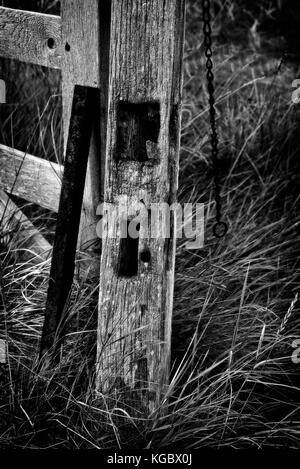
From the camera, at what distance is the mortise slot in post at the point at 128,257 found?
6.30ft

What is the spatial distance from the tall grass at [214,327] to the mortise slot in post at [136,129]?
607mm

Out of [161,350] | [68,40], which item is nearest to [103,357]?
[161,350]

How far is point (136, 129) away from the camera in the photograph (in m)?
1.81

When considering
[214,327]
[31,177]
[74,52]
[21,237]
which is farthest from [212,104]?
[21,237]

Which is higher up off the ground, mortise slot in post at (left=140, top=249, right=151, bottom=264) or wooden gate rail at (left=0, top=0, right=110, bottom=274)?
wooden gate rail at (left=0, top=0, right=110, bottom=274)

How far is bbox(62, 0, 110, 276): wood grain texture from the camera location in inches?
76.5

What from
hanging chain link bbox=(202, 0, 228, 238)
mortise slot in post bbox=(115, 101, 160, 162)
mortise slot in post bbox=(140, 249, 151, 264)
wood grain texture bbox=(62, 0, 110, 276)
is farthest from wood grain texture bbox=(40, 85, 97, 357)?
hanging chain link bbox=(202, 0, 228, 238)

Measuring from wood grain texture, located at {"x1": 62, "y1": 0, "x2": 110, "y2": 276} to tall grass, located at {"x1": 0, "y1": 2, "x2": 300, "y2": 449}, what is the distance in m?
0.52

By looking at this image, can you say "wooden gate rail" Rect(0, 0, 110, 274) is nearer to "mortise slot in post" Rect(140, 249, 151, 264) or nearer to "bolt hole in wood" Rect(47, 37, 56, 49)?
"bolt hole in wood" Rect(47, 37, 56, 49)

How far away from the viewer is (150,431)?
188 cm

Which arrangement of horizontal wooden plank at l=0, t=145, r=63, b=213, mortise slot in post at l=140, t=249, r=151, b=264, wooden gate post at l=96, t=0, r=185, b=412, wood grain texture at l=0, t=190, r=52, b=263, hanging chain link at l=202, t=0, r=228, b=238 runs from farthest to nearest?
wood grain texture at l=0, t=190, r=52, b=263 < horizontal wooden plank at l=0, t=145, r=63, b=213 < hanging chain link at l=202, t=0, r=228, b=238 < mortise slot in post at l=140, t=249, r=151, b=264 < wooden gate post at l=96, t=0, r=185, b=412

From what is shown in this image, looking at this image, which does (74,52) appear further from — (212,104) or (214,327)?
(214,327)

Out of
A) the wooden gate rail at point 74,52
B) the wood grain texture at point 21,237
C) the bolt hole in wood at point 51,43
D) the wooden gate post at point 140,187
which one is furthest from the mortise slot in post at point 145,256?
the bolt hole in wood at point 51,43

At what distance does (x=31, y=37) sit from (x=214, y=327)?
129 cm
